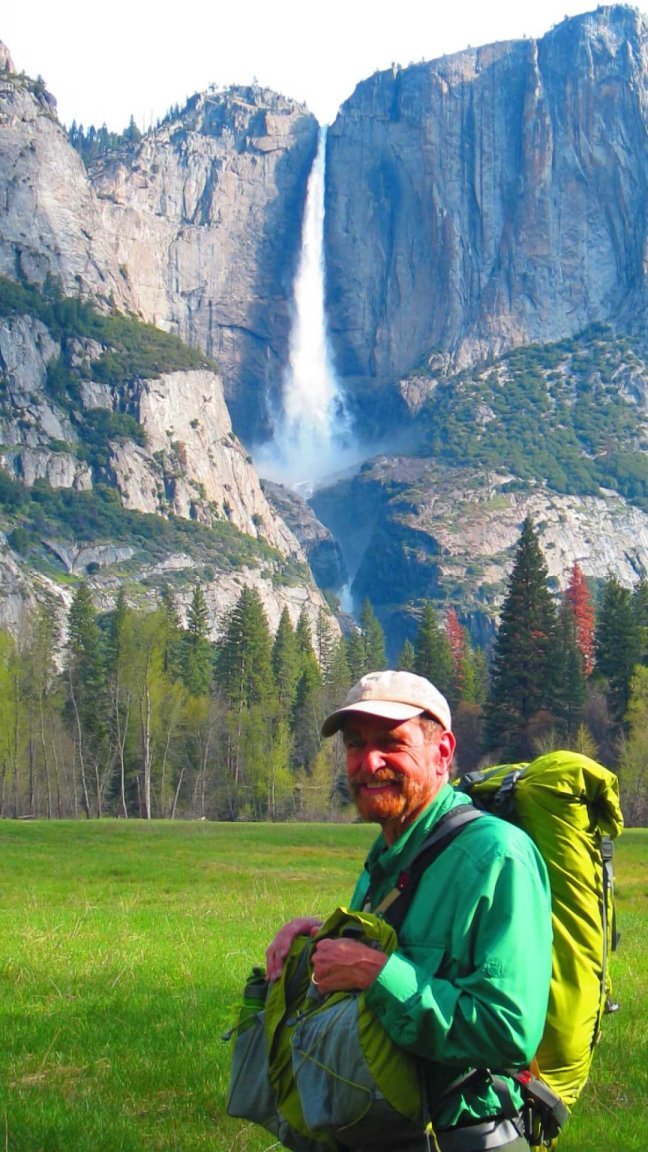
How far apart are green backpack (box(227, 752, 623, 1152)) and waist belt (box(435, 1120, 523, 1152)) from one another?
0.53ft

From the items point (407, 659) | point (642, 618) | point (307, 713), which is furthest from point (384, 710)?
point (407, 659)

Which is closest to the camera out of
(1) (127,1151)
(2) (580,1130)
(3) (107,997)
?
(1) (127,1151)

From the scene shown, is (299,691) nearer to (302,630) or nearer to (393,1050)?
(302,630)

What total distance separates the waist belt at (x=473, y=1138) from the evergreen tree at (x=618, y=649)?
80.5 metres

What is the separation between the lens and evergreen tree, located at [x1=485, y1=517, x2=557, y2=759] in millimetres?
85669

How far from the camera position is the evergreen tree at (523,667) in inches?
3373

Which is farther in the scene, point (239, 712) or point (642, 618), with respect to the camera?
point (239, 712)

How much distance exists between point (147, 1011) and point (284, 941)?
6.64m

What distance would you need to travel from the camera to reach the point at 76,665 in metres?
100

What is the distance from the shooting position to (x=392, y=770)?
5.41 meters

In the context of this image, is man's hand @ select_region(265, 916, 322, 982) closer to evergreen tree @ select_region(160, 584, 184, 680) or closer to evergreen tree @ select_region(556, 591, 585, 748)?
evergreen tree @ select_region(556, 591, 585, 748)

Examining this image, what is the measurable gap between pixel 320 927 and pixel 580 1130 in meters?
4.19

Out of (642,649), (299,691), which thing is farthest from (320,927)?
(299,691)

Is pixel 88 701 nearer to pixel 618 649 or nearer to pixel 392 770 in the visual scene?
pixel 618 649
